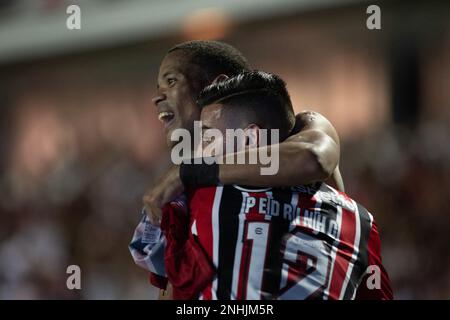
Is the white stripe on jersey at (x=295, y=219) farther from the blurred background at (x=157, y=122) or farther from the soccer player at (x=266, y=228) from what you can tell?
the blurred background at (x=157, y=122)

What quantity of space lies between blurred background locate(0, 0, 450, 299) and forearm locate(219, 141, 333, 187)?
3978 millimetres

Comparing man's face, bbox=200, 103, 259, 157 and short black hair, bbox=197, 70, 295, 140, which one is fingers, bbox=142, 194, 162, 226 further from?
short black hair, bbox=197, 70, 295, 140

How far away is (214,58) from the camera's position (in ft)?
10.1

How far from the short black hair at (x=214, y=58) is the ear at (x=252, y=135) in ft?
1.13

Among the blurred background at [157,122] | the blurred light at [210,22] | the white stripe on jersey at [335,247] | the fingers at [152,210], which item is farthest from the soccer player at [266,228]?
the blurred light at [210,22]

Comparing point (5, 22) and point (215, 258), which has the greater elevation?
point (5, 22)

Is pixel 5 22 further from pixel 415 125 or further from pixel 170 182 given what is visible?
pixel 170 182

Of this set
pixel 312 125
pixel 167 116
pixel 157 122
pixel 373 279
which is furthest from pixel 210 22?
pixel 373 279

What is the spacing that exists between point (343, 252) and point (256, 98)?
59 centimetres

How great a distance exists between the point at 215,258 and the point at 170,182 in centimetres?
30

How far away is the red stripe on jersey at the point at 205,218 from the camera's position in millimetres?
2652

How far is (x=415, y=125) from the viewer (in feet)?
25.8
